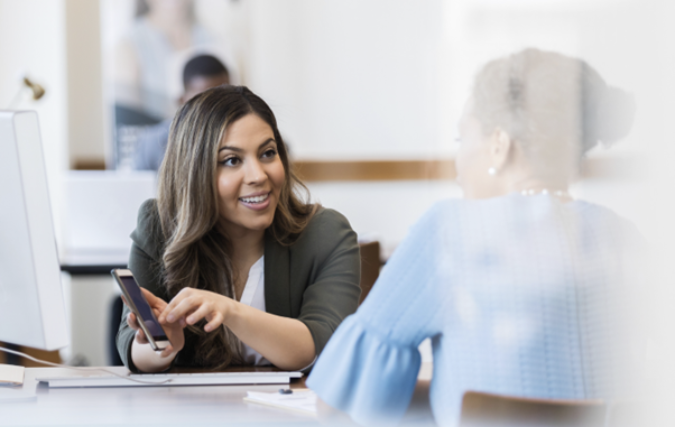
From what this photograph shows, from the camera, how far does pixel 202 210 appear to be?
3.96 ft

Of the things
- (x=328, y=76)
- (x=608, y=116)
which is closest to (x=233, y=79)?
(x=328, y=76)

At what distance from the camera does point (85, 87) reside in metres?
3.24

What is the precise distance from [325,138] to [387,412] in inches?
104

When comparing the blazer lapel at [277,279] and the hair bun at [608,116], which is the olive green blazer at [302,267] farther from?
the hair bun at [608,116]

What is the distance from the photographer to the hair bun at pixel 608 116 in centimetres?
77

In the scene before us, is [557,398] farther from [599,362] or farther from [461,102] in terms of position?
[461,102]

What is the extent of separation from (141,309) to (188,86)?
224 cm

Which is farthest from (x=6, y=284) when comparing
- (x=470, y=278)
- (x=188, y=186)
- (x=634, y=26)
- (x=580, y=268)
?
(x=634, y=26)

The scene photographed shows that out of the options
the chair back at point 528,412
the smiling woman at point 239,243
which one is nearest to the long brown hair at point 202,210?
the smiling woman at point 239,243

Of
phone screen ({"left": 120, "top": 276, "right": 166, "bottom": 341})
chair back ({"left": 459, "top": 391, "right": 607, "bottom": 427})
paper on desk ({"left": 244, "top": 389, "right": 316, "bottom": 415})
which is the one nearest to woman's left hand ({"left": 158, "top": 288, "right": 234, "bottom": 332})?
phone screen ({"left": 120, "top": 276, "right": 166, "bottom": 341})

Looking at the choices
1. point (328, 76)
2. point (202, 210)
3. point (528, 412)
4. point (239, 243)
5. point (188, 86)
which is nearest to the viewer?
point (528, 412)

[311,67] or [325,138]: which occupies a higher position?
[311,67]

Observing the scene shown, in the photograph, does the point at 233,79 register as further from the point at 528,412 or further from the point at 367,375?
the point at 528,412

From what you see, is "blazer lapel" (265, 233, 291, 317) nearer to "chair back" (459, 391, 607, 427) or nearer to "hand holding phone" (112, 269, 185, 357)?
"hand holding phone" (112, 269, 185, 357)
